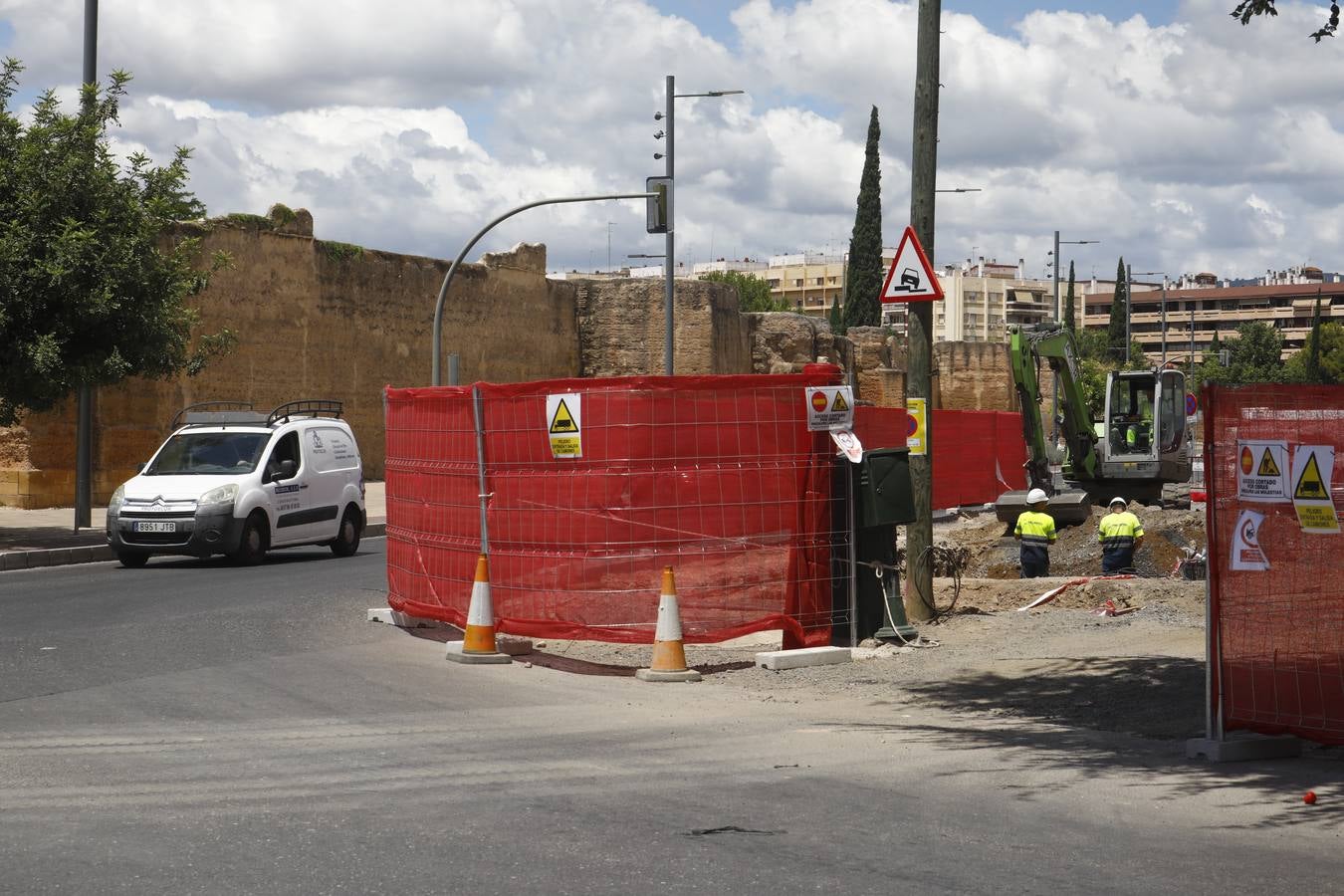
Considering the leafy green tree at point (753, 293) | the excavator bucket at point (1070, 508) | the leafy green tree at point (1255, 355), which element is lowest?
the excavator bucket at point (1070, 508)

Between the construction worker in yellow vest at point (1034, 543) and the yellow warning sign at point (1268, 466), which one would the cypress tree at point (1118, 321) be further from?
the yellow warning sign at point (1268, 466)

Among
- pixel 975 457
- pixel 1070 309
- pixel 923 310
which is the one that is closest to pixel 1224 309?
pixel 1070 309

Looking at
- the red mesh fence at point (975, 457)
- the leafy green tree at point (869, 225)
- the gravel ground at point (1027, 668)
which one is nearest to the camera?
the gravel ground at point (1027, 668)

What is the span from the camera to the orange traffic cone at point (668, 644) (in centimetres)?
1065

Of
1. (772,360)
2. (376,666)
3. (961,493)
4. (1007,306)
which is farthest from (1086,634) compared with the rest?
(1007,306)

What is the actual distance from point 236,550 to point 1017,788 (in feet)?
43.9

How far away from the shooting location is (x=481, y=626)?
37.3ft

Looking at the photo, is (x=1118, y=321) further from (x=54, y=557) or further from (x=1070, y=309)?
(x=54, y=557)

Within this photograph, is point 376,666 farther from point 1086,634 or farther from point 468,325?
point 468,325

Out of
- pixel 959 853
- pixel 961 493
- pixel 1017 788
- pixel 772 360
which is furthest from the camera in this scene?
pixel 772 360

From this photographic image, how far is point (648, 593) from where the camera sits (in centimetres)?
1120

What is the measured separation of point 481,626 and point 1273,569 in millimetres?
5316

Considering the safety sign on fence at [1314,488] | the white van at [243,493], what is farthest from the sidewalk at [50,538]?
the safety sign on fence at [1314,488]

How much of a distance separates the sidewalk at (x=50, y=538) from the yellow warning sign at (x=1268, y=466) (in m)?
12.2
